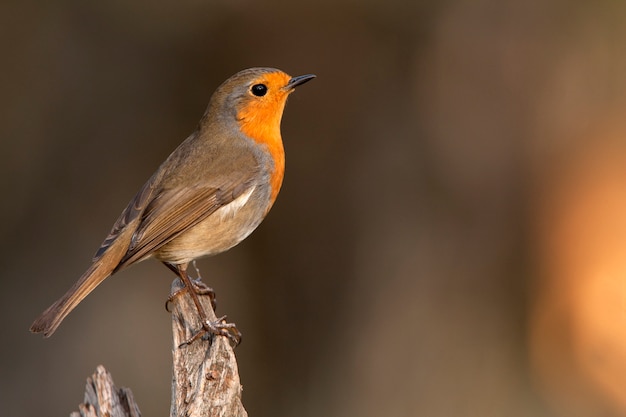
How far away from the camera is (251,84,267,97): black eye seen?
14.7 feet

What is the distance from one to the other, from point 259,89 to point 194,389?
1680mm

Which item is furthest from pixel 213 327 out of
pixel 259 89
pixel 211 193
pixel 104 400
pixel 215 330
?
pixel 259 89

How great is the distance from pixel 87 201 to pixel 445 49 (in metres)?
2.79

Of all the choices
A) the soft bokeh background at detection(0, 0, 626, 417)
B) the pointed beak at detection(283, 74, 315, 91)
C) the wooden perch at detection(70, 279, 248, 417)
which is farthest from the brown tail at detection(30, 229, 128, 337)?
the soft bokeh background at detection(0, 0, 626, 417)

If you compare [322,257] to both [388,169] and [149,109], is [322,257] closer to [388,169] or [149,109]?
[388,169]

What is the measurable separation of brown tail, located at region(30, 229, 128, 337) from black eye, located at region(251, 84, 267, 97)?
39.8 inches

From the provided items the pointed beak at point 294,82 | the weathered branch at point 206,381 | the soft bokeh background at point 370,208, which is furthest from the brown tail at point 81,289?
the soft bokeh background at point 370,208

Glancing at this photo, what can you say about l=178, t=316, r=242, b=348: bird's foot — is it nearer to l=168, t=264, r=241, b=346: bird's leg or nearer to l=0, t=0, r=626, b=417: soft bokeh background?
l=168, t=264, r=241, b=346: bird's leg

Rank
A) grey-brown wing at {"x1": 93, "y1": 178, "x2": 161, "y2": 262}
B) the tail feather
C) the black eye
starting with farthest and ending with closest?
the black eye < grey-brown wing at {"x1": 93, "y1": 178, "x2": 161, "y2": 262} < the tail feather

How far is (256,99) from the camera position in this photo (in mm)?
Answer: 4508

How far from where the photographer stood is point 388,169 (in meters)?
6.51

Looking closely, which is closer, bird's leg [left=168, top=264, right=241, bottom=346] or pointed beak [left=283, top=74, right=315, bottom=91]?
bird's leg [left=168, top=264, right=241, bottom=346]

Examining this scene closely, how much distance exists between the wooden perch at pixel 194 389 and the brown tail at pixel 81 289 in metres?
0.33

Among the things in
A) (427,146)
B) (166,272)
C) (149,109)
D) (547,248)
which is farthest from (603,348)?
(149,109)
